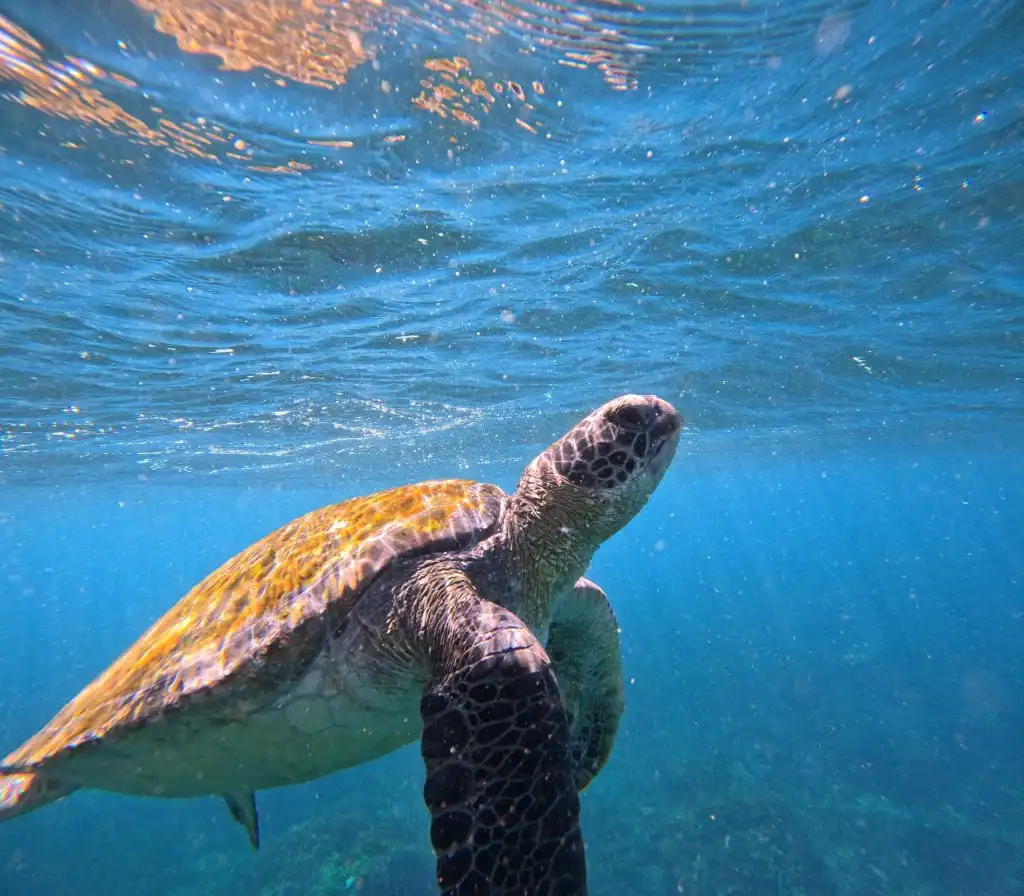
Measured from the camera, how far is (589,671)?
5051mm

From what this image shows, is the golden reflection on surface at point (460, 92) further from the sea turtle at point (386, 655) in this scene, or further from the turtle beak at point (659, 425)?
the turtle beak at point (659, 425)

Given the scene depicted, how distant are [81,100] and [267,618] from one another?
644 centimetres

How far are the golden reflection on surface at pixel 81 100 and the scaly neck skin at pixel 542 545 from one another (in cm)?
625

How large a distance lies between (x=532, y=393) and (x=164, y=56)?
1490cm

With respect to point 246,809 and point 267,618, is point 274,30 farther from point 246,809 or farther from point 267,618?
point 246,809

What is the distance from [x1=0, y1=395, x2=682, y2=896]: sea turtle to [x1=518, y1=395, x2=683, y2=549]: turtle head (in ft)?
0.04

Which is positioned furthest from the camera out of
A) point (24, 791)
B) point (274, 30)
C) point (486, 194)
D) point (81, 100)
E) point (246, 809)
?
point (486, 194)

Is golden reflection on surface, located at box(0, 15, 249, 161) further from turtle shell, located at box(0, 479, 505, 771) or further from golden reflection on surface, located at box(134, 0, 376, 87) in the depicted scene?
turtle shell, located at box(0, 479, 505, 771)

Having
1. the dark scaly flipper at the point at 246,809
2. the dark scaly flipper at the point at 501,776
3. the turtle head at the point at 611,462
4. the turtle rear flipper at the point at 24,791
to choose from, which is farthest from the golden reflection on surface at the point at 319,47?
the dark scaly flipper at the point at 246,809

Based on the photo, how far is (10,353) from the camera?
1235 cm

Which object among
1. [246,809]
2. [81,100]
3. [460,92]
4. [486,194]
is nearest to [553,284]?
[486,194]

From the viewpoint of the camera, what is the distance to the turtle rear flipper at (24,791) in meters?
4.13

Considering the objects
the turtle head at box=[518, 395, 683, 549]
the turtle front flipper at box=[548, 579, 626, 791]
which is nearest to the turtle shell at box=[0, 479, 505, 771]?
the turtle head at box=[518, 395, 683, 549]

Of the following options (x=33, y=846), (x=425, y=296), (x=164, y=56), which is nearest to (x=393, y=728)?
(x=164, y=56)
